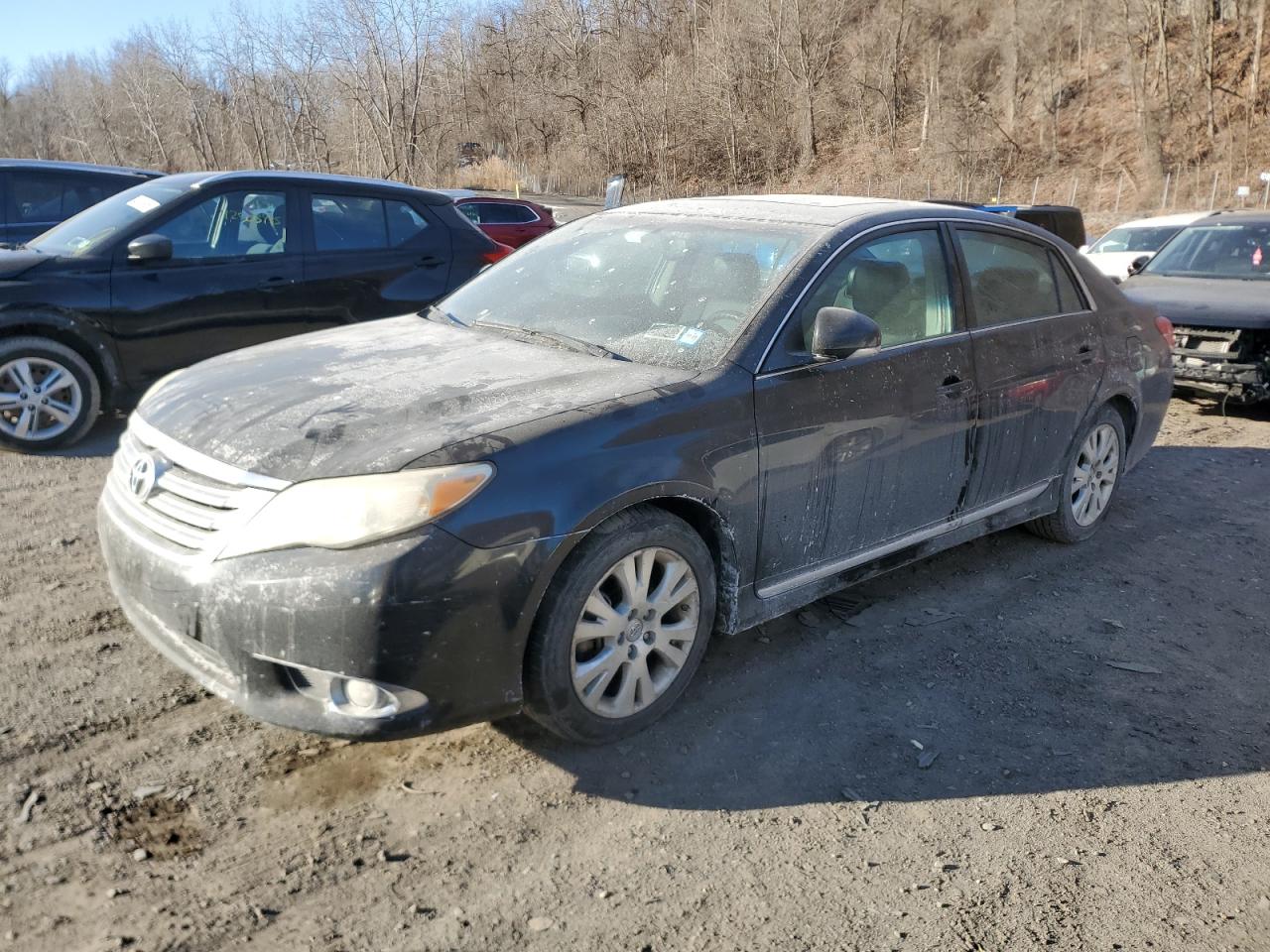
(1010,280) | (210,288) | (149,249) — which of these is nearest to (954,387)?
(1010,280)

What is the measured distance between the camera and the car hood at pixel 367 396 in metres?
3.06

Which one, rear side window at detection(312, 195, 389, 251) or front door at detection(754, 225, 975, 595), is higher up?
rear side window at detection(312, 195, 389, 251)

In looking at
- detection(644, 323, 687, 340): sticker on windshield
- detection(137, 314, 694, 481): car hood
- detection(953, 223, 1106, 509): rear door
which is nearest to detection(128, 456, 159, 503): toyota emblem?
detection(137, 314, 694, 481): car hood

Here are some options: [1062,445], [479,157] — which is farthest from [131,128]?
[1062,445]

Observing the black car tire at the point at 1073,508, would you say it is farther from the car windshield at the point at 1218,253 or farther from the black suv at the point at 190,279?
the car windshield at the point at 1218,253

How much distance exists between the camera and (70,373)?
6.61 metres

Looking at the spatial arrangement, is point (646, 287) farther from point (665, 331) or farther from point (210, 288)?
point (210, 288)

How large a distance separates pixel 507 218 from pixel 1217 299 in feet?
40.5

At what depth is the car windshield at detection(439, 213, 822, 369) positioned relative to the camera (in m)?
3.85

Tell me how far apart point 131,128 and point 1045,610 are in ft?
234

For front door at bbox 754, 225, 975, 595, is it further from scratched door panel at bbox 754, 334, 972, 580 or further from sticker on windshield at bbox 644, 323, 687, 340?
sticker on windshield at bbox 644, 323, 687, 340

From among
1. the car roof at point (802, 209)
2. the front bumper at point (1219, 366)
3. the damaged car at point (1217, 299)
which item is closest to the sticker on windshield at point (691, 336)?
the car roof at point (802, 209)

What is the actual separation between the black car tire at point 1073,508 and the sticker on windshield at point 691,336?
2.45 m

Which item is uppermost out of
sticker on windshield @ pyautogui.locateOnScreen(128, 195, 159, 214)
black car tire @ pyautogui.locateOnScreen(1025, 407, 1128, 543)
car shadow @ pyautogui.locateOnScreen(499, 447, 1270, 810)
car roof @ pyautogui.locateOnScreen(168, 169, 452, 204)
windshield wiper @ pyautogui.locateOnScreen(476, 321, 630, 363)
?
car roof @ pyautogui.locateOnScreen(168, 169, 452, 204)
